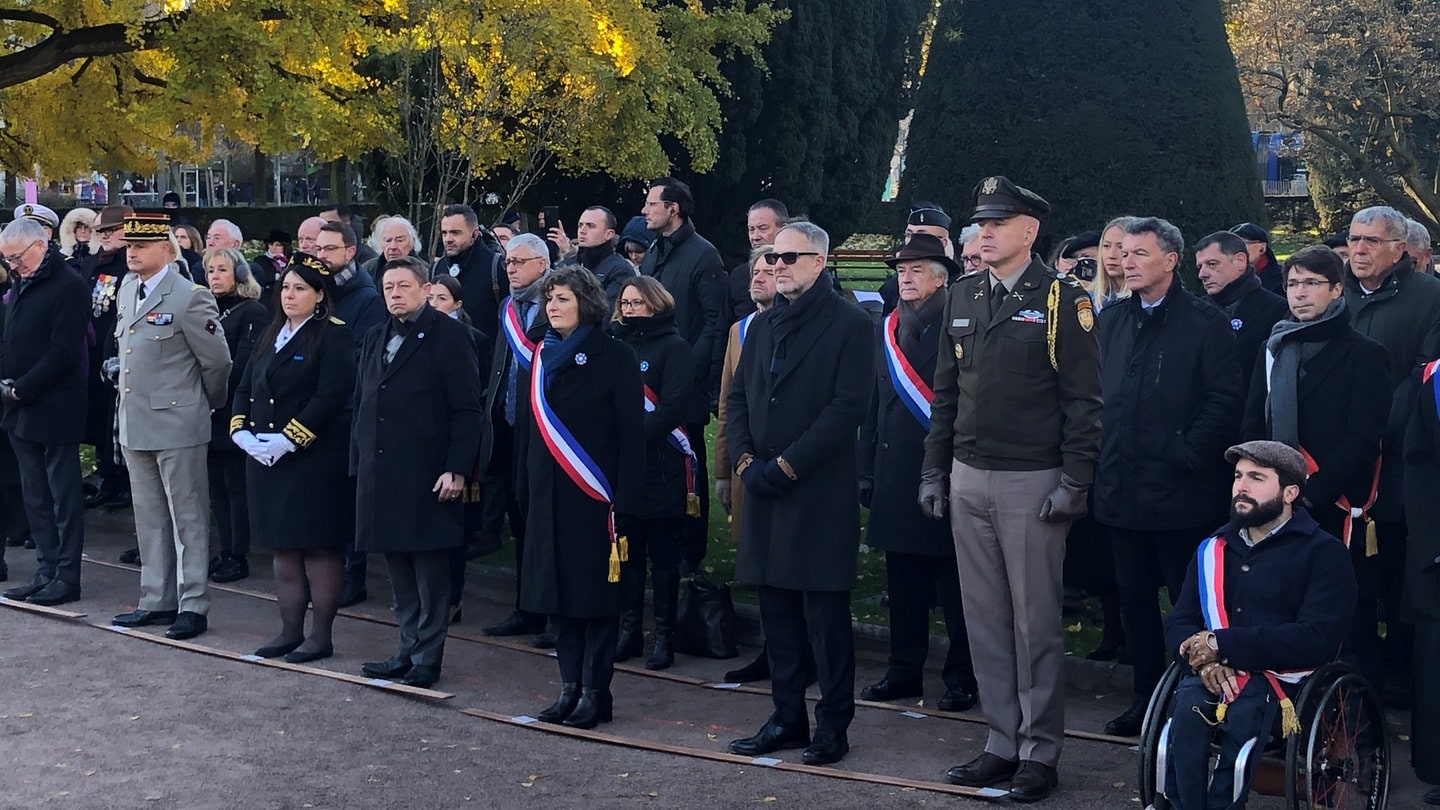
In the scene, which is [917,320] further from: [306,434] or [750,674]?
[306,434]

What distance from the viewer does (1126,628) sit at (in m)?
7.55

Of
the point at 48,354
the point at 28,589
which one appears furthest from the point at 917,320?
the point at 28,589

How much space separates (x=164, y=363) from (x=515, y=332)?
1.92 m

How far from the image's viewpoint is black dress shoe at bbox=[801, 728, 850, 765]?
7.12 meters

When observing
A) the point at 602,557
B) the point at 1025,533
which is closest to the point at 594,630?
the point at 602,557

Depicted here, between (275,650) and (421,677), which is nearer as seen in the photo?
(421,677)

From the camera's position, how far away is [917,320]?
817 cm

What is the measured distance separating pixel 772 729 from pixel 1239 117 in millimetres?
6524

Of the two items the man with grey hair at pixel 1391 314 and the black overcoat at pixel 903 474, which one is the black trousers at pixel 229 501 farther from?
the man with grey hair at pixel 1391 314

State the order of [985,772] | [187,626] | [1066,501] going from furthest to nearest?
[187,626] < [985,772] < [1066,501]

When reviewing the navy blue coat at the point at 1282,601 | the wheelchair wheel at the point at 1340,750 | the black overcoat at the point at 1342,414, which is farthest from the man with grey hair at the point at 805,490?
the wheelchair wheel at the point at 1340,750

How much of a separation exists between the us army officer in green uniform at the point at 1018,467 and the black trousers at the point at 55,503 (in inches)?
→ 232

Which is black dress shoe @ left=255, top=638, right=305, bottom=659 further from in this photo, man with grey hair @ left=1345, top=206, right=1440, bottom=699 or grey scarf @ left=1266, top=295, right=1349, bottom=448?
man with grey hair @ left=1345, top=206, right=1440, bottom=699

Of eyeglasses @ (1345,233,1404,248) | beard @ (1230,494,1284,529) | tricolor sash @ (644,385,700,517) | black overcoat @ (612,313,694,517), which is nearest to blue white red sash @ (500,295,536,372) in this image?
black overcoat @ (612,313,694,517)
